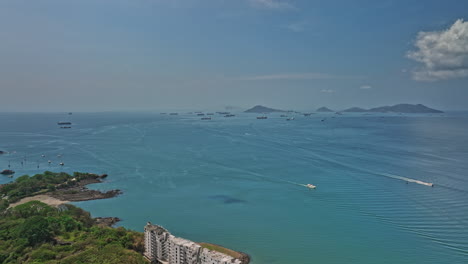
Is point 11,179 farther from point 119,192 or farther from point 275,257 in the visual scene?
point 275,257

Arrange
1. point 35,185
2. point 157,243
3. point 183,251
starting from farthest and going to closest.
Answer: point 35,185, point 157,243, point 183,251

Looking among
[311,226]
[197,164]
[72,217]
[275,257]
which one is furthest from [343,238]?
[197,164]

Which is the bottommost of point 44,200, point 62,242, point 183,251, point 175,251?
point 44,200

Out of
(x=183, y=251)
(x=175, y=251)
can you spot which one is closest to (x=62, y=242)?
(x=175, y=251)

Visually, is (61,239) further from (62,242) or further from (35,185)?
A: (35,185)

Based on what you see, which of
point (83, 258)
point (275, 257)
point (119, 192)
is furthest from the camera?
point (119, 192)

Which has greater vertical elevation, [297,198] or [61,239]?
[297,198]

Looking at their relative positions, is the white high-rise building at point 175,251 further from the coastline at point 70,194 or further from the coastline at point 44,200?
the coastline at point 44,200

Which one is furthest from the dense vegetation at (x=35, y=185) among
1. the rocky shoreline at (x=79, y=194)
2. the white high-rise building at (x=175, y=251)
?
the white high-rise building at (x=175, y=251)

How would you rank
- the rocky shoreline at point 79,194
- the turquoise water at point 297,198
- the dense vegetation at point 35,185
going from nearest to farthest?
1. the turquoise water at point 297,198
2. the dense vegetation at point 35,185
3. the rocky shoreline at point 79,194
